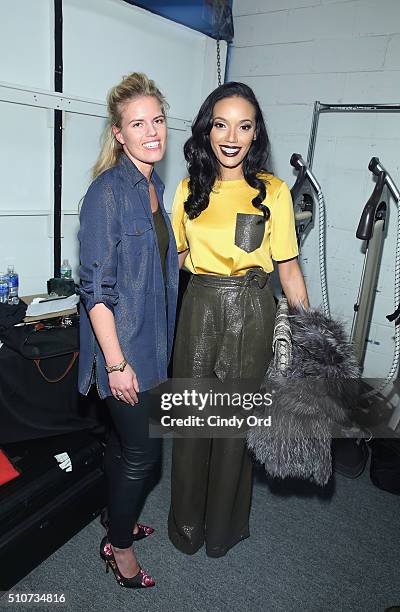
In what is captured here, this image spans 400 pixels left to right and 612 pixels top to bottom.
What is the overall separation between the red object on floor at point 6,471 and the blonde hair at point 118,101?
3.77ft

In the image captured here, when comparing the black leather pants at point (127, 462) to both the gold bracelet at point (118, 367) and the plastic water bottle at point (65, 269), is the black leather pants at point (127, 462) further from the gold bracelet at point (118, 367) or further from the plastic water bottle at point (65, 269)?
the plastic water bottle at point (65, 269)

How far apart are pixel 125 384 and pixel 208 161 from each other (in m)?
0.85

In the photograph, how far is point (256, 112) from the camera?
1592mm

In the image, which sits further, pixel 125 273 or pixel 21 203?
pixel 21 203

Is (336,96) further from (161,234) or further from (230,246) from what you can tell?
(161,234)

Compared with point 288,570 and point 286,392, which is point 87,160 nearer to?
point 286,392

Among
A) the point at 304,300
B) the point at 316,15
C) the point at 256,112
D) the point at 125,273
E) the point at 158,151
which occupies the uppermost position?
the point at 316,15

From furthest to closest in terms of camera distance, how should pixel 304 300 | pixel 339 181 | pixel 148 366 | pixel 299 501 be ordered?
pixel 339 181
pixel 299 501
pixel 304 300
pixel 148 366

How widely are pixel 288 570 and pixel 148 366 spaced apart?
1.08m

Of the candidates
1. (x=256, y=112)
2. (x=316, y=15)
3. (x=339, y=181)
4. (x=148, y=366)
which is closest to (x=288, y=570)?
(x=148, y=366)

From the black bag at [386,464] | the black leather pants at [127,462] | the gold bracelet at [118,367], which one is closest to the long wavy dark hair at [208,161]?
the gold bracelet at [118,367]

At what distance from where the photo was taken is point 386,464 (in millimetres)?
2424

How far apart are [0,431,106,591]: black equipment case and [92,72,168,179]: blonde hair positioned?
1.15 metres

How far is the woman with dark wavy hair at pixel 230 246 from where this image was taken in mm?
1585
